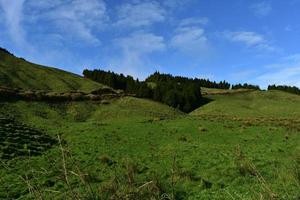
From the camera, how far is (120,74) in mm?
141625

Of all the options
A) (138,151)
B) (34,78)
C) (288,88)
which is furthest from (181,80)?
(138,151)

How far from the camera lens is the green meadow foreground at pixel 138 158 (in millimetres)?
4047

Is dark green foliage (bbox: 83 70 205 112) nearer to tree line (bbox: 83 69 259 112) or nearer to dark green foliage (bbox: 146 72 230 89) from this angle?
tree line (bbox: 83 69 259 112)

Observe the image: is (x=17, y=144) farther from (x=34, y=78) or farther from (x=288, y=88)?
(x=288, y=88)

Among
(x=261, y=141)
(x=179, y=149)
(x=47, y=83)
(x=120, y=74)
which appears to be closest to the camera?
(x=179, y=149)

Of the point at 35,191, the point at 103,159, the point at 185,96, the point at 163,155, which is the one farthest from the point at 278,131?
the point at 185,96

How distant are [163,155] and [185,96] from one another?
8327cm

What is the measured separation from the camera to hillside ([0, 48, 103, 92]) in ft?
325

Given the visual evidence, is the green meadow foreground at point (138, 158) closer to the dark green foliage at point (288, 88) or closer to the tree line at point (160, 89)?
the tree line at point (160, 89)

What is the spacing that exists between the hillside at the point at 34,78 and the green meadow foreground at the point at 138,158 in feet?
69.0

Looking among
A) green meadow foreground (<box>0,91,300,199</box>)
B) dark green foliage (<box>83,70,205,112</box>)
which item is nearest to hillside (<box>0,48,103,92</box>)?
dark green foliage (<box>83,70,205,112</box>)

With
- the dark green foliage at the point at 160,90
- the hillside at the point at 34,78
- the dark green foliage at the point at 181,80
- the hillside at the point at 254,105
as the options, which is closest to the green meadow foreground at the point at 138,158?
the dark green foliage at the point at 160,90

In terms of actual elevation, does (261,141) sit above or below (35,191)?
below

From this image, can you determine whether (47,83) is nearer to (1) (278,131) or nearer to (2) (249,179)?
(1) (278,131)
